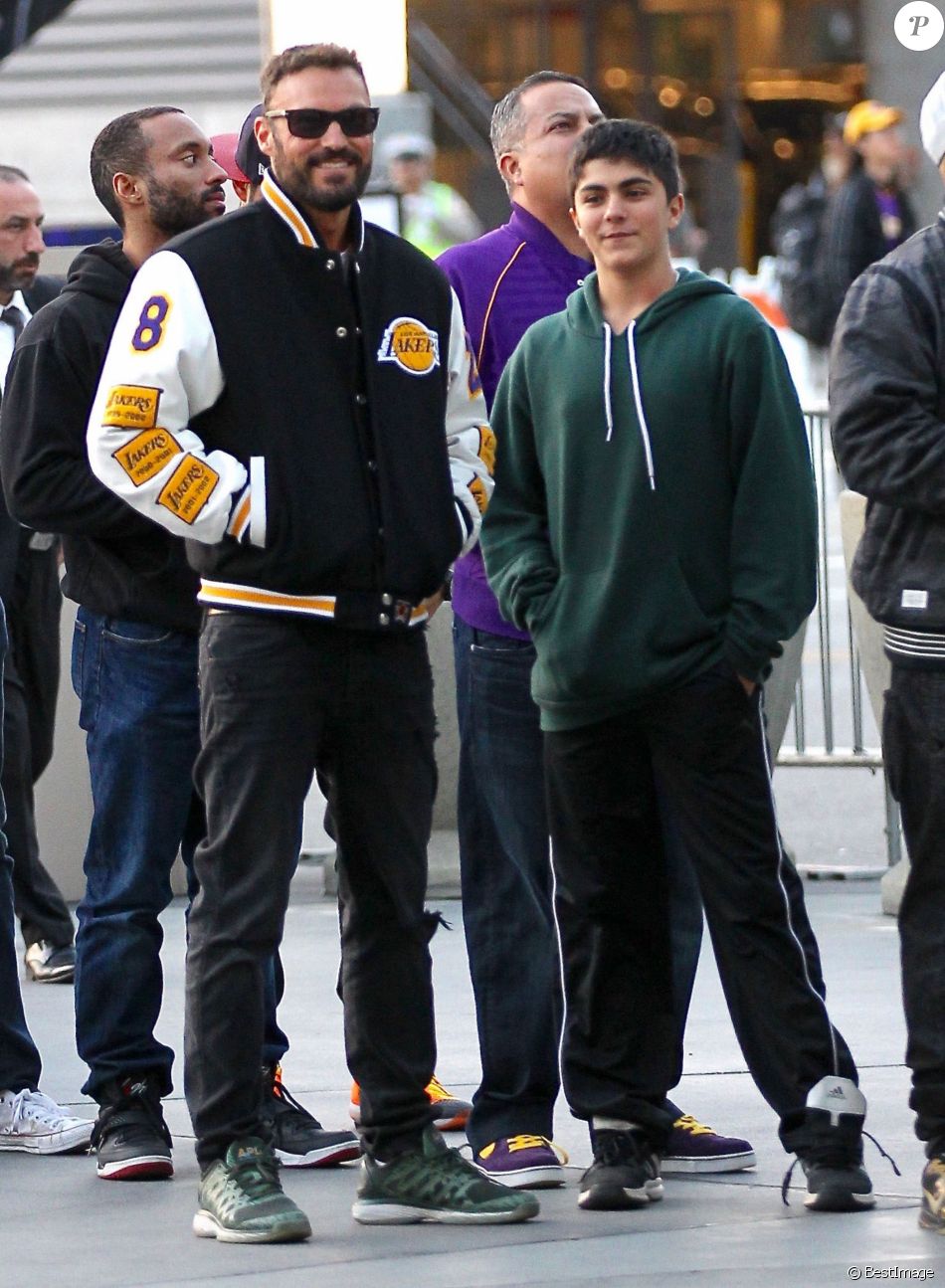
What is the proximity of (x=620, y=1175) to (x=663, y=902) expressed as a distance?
1.71 ft

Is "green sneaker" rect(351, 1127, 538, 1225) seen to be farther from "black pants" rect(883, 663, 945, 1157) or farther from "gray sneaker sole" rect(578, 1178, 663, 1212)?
"black pants" rect(883, 663, 945, 1157)

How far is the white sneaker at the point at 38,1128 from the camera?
18.5 feet

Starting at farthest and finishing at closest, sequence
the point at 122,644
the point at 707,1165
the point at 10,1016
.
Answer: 1. the point at 10,1016
2. the point at 122,644
3. the point at 707,1165

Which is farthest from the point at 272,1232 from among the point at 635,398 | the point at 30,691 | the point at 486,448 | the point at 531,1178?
the point at 30,691

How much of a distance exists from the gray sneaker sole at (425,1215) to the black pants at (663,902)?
281 mm

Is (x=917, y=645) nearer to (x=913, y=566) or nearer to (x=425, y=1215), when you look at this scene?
(x=913, y=566)

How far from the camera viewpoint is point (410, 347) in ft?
16.1

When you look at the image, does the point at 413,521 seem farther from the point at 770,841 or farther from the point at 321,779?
the point at 770,841

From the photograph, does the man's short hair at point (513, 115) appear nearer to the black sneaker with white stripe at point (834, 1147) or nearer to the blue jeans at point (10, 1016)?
the blue jeans at point (10, 1016)

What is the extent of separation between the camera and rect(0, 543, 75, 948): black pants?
7.58 m

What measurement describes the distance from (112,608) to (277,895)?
86 centimetres

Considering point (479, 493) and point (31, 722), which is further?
point (31, 722)

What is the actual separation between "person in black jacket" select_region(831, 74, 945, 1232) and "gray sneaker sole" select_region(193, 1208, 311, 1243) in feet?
3.64

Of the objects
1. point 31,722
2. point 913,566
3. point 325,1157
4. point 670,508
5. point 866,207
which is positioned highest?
point 866,207
